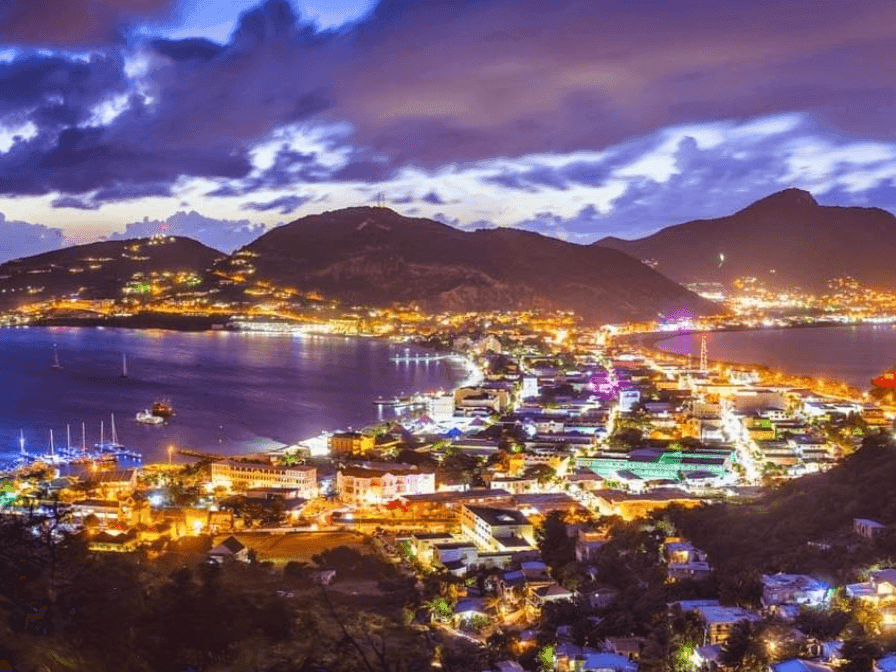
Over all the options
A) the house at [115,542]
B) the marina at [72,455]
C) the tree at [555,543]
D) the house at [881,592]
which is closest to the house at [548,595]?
the tree at [555,543]

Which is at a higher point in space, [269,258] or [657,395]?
[269,258]

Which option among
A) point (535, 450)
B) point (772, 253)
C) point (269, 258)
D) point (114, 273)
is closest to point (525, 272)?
point (269, 258)

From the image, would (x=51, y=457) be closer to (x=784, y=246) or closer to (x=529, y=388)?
(x=529, y=388)

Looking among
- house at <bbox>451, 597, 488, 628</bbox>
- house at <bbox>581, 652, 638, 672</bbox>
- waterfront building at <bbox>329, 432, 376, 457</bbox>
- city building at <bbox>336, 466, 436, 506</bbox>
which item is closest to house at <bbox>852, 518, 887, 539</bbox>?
house at <bbox>581, 652, 638, 672</bbox>

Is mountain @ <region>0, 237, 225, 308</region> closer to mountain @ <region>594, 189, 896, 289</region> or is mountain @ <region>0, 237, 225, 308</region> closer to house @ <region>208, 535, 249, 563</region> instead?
mountain @ <region>594, 189, 896, 289</region>

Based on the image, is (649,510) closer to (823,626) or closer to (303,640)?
(823,626)

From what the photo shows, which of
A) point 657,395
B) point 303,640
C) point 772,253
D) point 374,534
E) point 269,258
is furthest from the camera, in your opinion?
point 772,253
